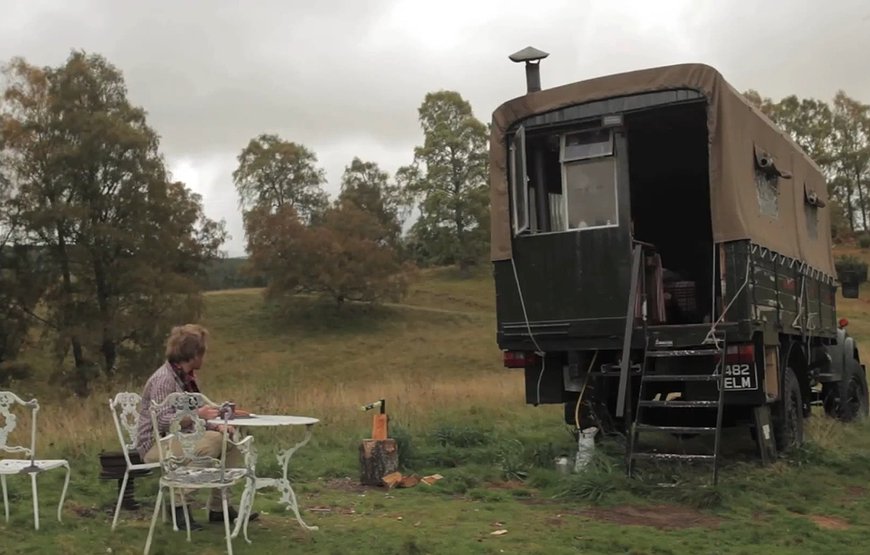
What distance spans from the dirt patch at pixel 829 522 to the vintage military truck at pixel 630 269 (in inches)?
35.5

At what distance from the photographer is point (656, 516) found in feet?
19.9

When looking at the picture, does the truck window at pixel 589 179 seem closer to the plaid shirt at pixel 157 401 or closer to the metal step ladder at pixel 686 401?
the metal step ladder at pixel 686 401

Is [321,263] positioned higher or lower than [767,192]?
higher

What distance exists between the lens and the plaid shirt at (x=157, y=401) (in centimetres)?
523

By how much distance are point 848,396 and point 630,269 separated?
576 cm

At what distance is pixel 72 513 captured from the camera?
20.1 ft

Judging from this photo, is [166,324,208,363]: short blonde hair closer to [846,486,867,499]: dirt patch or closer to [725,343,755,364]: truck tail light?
[725,343,755,364]: truck tail light

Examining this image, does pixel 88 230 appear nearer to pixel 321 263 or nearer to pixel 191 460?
pixel 321 263

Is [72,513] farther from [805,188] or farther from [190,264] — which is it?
[190,264]

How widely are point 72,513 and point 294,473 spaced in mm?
2211

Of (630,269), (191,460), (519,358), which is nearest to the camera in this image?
(191,460)

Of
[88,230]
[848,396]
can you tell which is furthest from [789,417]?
[88,230]

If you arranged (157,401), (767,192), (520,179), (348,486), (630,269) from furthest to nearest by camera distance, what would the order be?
1. (767,192)
2. (520,179)
3. (348,486)
4. (630,269)
5. (157,401)

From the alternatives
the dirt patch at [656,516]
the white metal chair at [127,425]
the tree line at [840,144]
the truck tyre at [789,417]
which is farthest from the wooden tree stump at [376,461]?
the tree line at [840,144]
